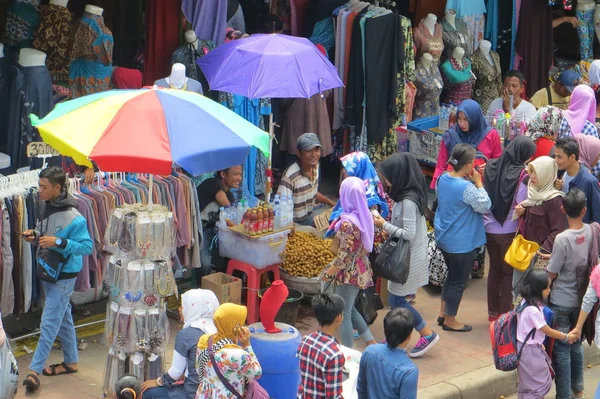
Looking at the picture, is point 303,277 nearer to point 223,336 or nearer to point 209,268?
point 209,268

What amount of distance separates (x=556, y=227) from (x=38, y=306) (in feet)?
13.9

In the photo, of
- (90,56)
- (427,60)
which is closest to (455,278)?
(427,60)

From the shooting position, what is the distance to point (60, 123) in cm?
818

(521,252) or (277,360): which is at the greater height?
(521,252)

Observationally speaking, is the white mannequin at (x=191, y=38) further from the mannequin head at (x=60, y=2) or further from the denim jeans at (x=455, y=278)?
the denim jeans at (x=455, y=278)

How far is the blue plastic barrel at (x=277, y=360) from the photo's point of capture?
27.0 ft

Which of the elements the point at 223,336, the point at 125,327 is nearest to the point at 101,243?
the point at 125,327

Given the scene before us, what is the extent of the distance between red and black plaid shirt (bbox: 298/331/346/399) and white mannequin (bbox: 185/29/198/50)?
5.17 metres

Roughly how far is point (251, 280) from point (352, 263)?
1.27 metres

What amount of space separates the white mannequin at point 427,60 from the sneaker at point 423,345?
4445mm

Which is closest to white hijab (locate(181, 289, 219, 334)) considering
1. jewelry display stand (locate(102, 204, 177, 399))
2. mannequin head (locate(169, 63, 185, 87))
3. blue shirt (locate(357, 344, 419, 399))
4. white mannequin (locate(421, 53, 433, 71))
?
jewelry display stand (locate(102, 204, 177, 399))

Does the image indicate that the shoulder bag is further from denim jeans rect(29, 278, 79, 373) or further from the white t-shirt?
the white t-shirt

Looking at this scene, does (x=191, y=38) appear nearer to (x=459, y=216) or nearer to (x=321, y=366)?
(x=459, y=216)

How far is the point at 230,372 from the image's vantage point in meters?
7.08
